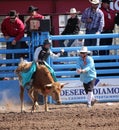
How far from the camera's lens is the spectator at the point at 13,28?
12672 millimetres

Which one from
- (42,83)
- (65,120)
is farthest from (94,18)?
(65,120)

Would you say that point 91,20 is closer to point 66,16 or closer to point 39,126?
point 66,16

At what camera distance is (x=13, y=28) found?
504 inches

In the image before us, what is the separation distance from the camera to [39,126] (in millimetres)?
8820

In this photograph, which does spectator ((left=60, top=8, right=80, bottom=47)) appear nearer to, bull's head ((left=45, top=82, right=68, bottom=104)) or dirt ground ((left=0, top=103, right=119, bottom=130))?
bull's head ((left=45, top=82, right=68, bottom=104))

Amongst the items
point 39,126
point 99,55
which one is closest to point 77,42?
point 99,55

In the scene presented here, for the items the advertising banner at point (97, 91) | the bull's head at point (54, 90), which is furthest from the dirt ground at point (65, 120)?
the advertising banner at point (97, 91)

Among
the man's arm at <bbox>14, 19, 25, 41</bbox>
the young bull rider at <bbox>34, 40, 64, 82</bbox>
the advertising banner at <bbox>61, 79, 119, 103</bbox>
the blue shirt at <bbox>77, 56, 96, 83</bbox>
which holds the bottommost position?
the advertising banner at <bbox>61, 79, 119, 103</bbox>

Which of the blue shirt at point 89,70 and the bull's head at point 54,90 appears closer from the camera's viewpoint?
the bull's head at point 54,90

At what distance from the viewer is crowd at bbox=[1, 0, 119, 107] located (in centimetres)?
1202

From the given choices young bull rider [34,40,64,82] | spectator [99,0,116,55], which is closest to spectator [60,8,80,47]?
spectator [99,0,116,55]

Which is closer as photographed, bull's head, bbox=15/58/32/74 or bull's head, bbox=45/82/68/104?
bull's head, bbox=45/82/68/104

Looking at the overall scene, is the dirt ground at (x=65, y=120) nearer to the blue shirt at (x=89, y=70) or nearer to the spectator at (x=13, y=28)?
the blue shirt at (x=89, y=70)

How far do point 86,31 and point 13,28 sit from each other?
6.48 ft
